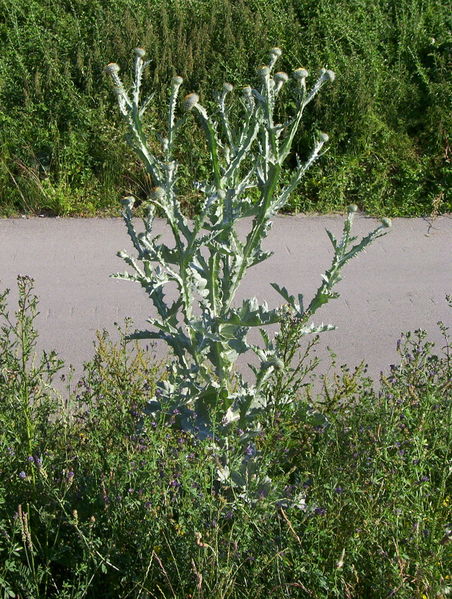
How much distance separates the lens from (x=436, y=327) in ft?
20.5

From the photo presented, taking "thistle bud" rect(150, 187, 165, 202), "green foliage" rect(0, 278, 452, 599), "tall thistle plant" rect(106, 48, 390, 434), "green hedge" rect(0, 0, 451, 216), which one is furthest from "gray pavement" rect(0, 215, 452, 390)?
"thistle bud" rect(150, 187, 165, 202)

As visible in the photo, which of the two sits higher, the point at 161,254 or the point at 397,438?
the point at 161,254

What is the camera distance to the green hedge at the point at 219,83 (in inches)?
320

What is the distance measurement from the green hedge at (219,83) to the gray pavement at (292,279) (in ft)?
1.23

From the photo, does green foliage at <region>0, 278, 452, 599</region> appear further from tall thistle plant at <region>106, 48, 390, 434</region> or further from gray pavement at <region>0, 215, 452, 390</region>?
gray pavement at <region>0, 215, 452, 390</region>

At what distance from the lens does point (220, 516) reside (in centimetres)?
328

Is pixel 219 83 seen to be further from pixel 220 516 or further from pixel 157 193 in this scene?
pixel 220 516

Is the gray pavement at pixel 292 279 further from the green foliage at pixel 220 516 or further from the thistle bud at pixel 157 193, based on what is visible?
the thistle bud at pixel 157 193

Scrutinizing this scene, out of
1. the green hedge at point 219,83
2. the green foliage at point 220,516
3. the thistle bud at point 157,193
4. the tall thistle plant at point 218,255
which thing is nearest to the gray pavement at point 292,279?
the green hedge at point 219,83

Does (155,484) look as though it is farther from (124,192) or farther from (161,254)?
(124,192)

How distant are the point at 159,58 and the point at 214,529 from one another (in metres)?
6.82

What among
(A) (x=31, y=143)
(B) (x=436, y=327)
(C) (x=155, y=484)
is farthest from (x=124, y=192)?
(C) (x=155, y=484)

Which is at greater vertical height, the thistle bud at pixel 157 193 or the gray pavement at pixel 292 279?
the thistle bud at pixel 157 193

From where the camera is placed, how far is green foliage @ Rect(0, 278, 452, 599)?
9.81 ft
